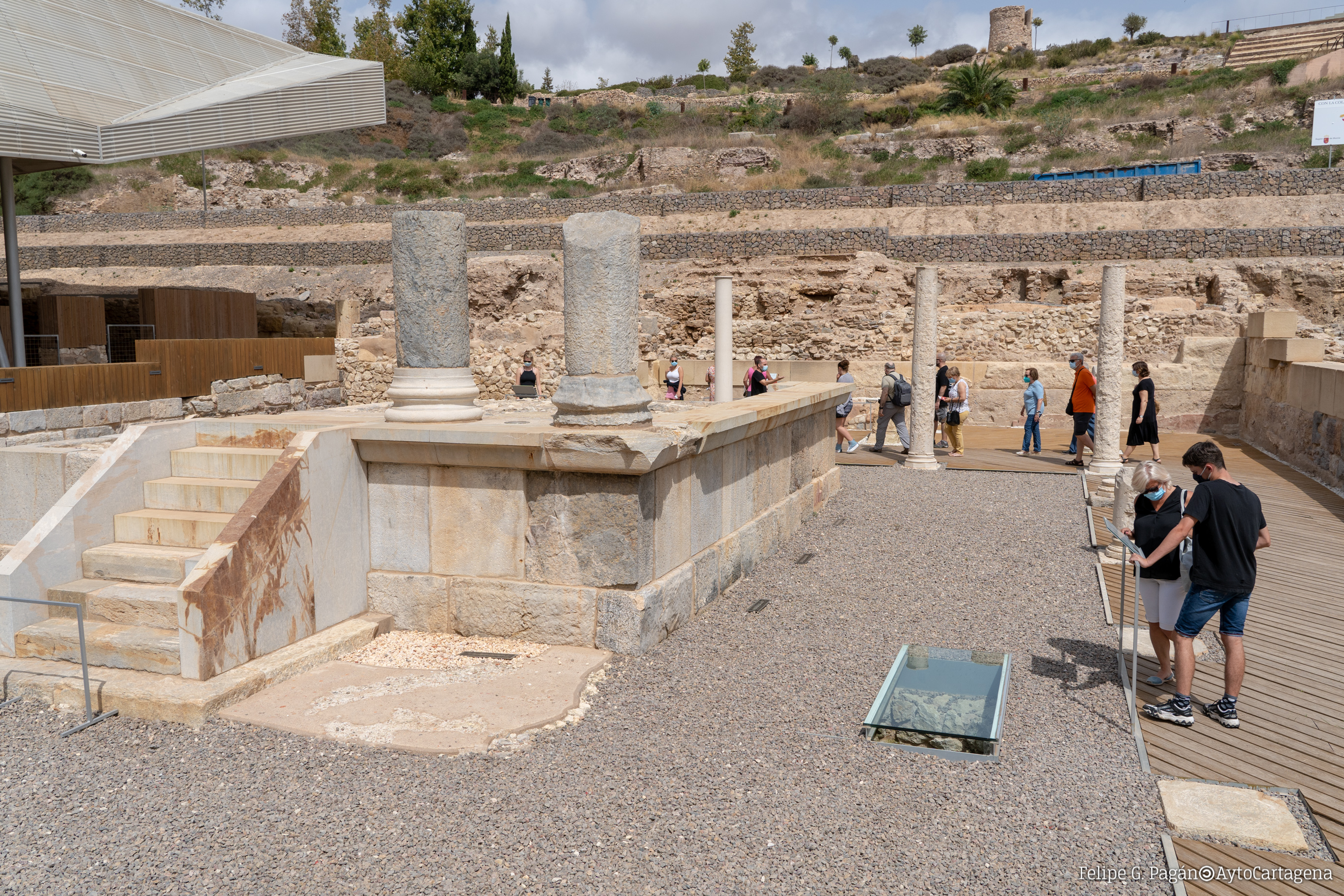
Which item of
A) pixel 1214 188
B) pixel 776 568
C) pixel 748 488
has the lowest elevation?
pixel 776 568

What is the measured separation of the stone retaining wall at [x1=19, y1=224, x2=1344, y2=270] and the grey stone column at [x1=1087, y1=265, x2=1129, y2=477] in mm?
10366

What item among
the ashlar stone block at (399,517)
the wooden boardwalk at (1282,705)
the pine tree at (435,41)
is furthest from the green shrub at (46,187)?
the wooden boardwalk at (1282,705)

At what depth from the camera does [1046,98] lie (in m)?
46.4

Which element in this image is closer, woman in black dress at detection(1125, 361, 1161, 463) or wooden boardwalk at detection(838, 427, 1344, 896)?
wooden boardwalk at detection(838, 427, 1344, 896)

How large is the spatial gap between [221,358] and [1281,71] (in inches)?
1853

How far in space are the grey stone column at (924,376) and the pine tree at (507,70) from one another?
53096 mm

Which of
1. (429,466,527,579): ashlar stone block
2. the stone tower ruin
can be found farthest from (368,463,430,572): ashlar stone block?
the stone tower ruin

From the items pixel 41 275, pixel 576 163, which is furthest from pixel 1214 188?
pixel 41 275

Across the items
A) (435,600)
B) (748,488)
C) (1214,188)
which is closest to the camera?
(435,600)

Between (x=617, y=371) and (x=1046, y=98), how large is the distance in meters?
47.9

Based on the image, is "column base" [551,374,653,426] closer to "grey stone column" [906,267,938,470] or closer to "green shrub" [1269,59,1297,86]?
"grey stone column" [906,267,938,470]

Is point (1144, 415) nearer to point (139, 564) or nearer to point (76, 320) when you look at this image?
point (139, 564)

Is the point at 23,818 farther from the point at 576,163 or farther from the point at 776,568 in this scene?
the point at 576,163

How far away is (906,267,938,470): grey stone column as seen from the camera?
13820 millimetres
